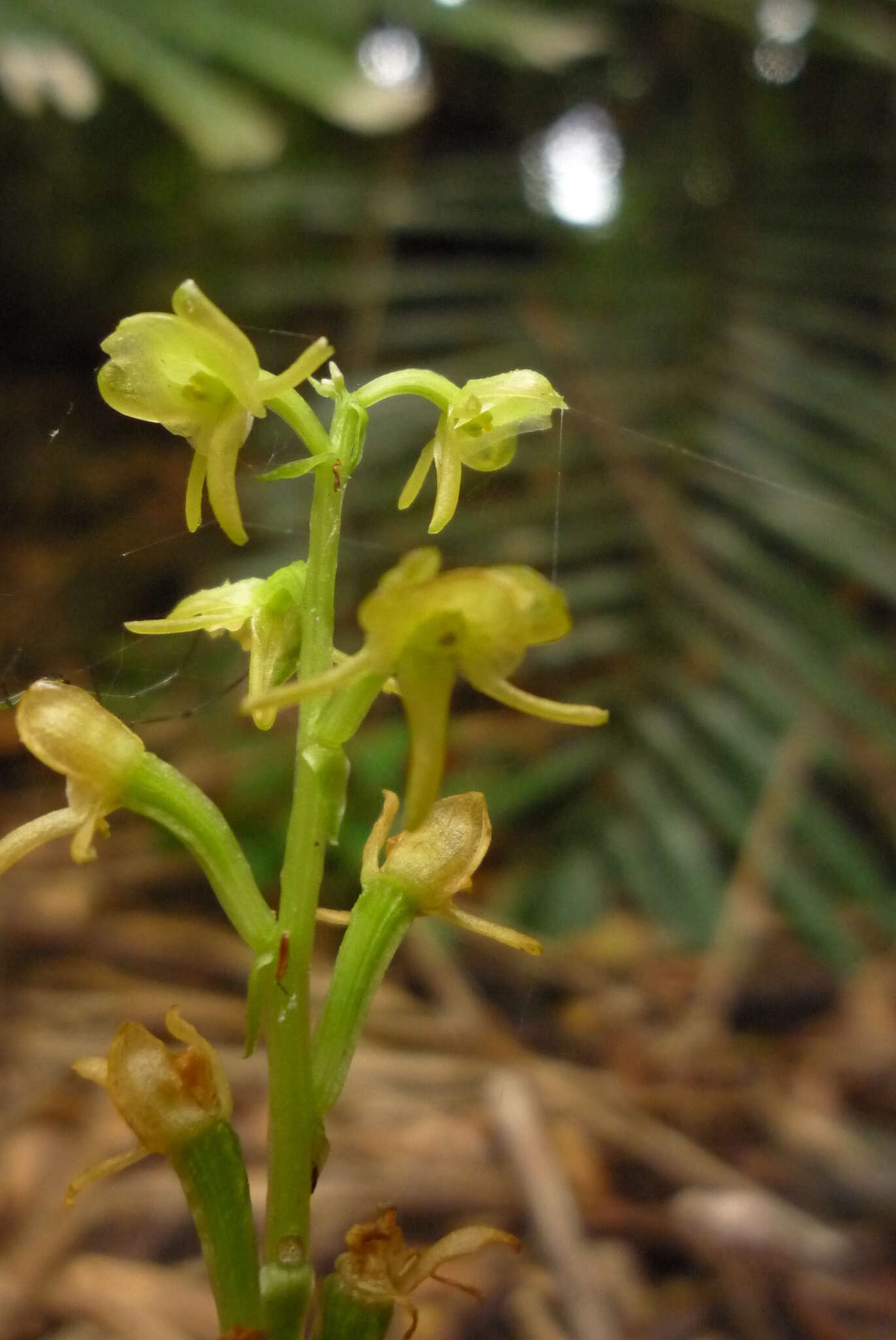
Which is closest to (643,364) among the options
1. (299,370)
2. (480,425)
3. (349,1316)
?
(480,425)

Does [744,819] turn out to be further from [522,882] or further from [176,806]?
[176,806]

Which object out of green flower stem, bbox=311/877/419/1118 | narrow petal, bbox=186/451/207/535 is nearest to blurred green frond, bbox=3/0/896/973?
narrow petal, bbox=186/451/207/535

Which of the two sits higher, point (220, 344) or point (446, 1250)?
point (220, 344)

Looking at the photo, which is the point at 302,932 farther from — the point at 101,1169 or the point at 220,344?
the point at 220,344

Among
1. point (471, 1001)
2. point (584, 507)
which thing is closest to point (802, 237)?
point (584, 507)

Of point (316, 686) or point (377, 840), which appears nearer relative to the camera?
point (316, 686)
